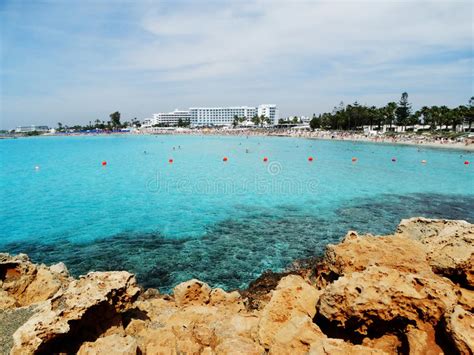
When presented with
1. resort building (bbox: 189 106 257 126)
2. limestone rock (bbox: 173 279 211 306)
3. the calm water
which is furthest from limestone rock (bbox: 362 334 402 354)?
resort building (bbox: 189 106 257 126)

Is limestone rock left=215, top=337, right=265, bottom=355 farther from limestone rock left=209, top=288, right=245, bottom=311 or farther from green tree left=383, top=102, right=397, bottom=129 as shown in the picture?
green tree left=383, top=102, right=397, bottom=129

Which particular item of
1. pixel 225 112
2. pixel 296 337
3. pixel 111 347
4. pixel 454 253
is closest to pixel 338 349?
pixel 296 337

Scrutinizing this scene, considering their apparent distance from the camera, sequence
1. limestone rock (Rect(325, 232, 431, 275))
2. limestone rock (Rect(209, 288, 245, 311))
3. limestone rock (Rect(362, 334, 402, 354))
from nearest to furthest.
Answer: limestone rock (Rect(362, 334, 402, 354)) < limestone rock (Rect(325, 232, 431, 275)) < limestone rock (Rect(209, 288, 245, 311))

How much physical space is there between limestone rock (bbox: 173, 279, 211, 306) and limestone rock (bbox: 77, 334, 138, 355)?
2473 millimetres

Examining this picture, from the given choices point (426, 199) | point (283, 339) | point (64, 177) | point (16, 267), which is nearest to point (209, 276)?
point (16, 267)

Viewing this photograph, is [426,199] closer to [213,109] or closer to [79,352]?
[79,352]

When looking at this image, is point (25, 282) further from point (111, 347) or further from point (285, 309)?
point (285, 309)

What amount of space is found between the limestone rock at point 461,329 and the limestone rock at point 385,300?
365 millimetres

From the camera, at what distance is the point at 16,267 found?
6.29 metres

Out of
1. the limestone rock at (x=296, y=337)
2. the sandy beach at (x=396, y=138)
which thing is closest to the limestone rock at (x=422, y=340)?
the limestone rock at (x=296, y=337)

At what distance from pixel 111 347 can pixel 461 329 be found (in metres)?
3.74

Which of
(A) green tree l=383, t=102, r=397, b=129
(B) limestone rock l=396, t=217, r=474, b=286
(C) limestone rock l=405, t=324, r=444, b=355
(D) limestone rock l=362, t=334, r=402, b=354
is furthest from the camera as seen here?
(A) green tree l=383, t=102, r=397, b=129

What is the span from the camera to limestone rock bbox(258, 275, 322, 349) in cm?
431

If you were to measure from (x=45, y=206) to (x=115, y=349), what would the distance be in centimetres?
1802
